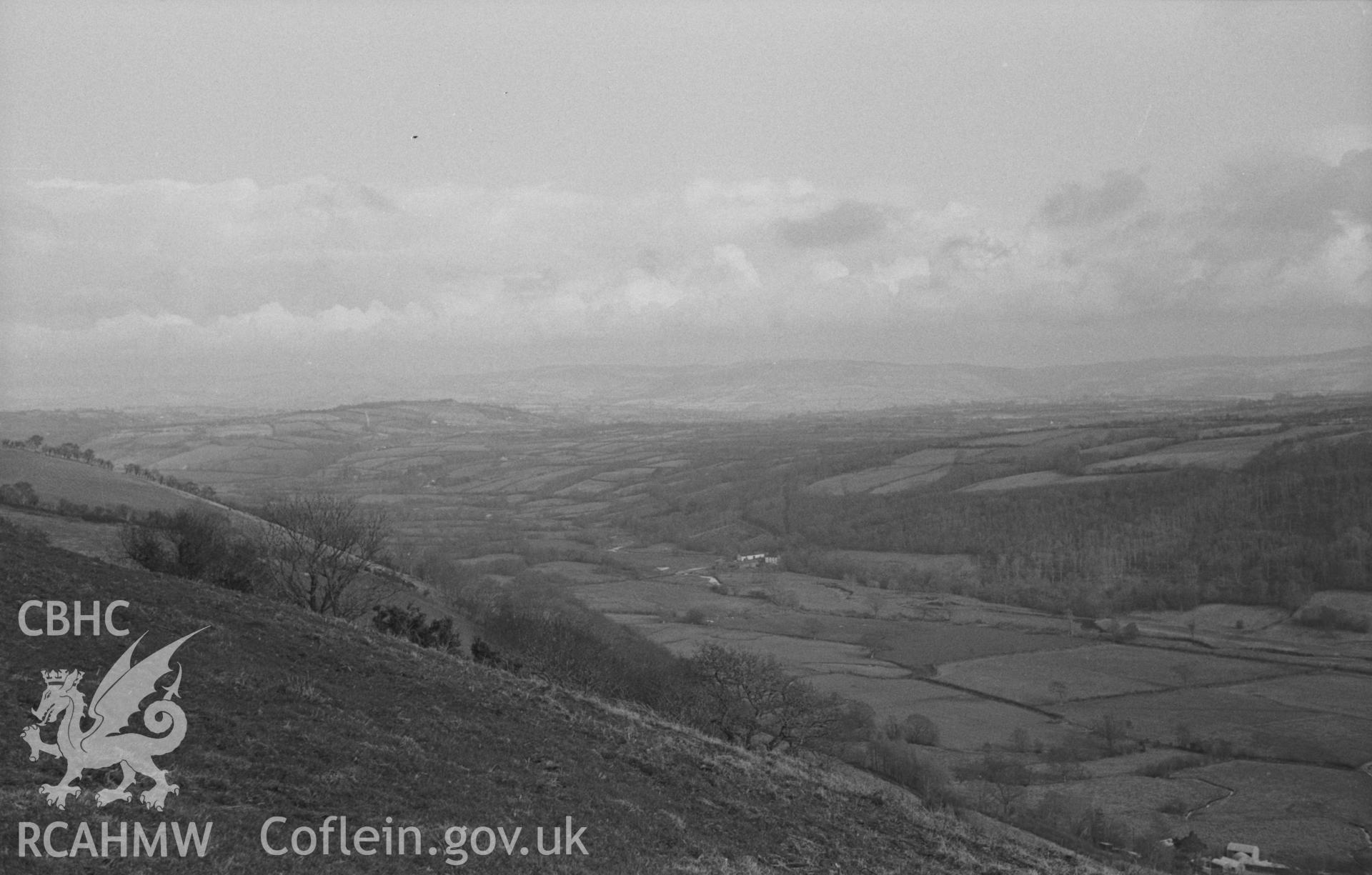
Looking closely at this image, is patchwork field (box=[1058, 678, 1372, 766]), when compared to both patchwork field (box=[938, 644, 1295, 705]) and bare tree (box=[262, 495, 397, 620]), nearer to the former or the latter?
patchwork field (box=[938, 644, 1295, 705])

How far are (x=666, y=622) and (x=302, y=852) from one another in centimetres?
7281

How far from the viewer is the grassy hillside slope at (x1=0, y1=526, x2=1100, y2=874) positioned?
13.5m

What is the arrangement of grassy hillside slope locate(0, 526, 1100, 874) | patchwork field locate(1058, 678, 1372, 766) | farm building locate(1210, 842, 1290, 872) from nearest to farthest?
grassy hillside slope locate(0, 526, 1100, 874) < farm building locate(1210, 842, 1290, 872) < patchwork field locate(1058, 678, 1372, 766)

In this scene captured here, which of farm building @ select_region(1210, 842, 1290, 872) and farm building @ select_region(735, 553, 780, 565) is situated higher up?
farm building @ select_region(1210, 842, 1290, 872)

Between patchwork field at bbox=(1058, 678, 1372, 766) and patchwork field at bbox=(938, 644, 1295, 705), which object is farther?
patchwork field at bbox=(938, 644, 1295, 705)

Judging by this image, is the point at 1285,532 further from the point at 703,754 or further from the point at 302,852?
the point at 302,852

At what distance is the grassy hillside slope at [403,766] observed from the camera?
1355 cm

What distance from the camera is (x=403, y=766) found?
17156mm

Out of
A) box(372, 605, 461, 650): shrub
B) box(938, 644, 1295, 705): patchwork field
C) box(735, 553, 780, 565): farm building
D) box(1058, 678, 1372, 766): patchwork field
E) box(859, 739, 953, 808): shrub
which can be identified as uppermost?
box(372, 605, 461, 650): shrub

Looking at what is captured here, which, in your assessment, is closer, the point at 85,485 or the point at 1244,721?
the point at 1244,721

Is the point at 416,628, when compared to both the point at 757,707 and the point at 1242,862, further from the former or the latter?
the point at 1242,862

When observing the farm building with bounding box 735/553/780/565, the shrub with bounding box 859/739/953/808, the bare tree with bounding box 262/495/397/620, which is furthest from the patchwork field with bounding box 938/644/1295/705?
the farm building with bounding box 735/553/780/565

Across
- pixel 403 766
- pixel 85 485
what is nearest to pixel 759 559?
pixel 85 485

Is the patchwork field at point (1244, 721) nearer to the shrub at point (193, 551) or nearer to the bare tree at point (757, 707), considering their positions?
the bare tree at point (757, 707)
